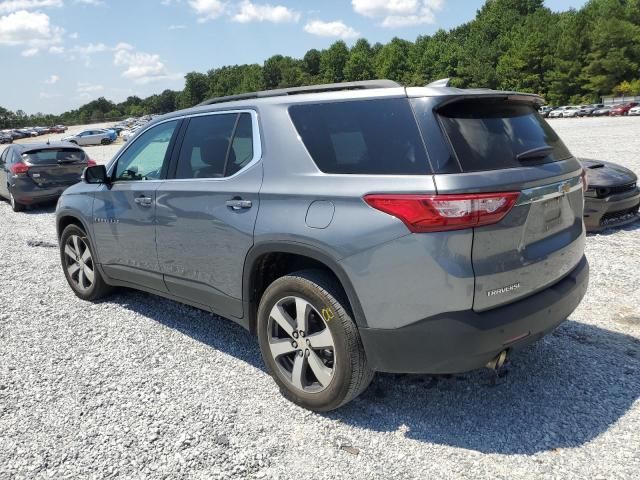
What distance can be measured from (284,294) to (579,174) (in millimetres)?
1903

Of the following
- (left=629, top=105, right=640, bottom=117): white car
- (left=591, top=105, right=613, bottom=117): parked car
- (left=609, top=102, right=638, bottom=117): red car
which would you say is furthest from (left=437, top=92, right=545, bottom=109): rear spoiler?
(left=591, top=105, right=613, bottom=117): parked car

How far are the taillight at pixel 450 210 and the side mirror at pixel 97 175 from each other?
3.06m

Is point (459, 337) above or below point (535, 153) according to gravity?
below

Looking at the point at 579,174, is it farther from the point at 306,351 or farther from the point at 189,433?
the point at 189,433

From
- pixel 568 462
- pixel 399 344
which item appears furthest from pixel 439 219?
pixel 568 462

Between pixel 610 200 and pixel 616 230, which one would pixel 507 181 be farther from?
pixel 616 230

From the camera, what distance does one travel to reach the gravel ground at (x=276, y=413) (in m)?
2.68

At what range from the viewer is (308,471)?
264 cm

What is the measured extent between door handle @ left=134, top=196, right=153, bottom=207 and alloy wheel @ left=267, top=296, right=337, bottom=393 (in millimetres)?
1492

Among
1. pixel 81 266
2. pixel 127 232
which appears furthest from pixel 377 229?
pixel 81 266

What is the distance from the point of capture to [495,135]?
108 inches

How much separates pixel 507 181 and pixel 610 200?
4.78m

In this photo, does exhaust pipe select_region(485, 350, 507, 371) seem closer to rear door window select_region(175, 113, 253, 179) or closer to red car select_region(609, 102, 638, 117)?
rear door window select_region(175, 113, 253, 179)

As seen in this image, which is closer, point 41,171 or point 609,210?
point 609,210
